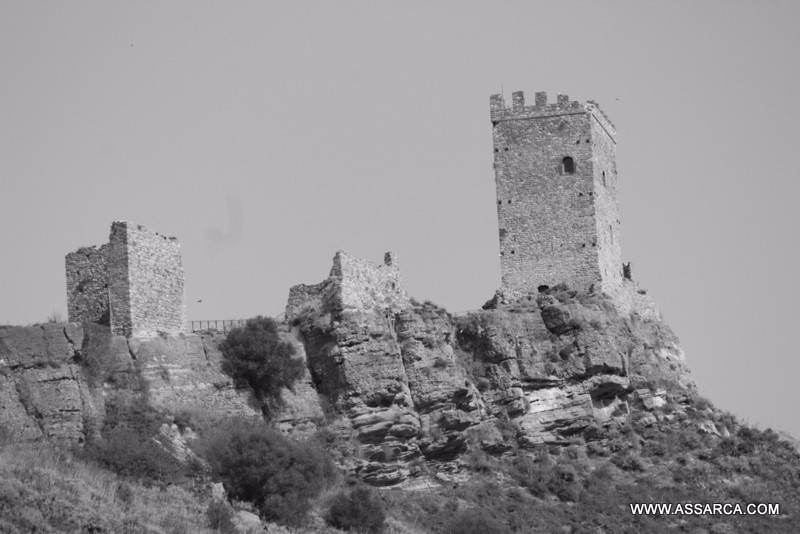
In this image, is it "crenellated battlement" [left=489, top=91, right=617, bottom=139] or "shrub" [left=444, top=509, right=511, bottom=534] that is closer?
"shrub" [left=444, top=509, right=511, bottom=534]

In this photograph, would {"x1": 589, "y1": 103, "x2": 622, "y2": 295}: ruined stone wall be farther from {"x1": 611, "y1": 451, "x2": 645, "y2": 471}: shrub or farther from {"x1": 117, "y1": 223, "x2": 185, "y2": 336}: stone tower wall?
{"x1": 117, "y1": 223, "x2": 185, "y2": 336}: stone tower wall

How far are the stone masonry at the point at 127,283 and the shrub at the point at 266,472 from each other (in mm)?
4415

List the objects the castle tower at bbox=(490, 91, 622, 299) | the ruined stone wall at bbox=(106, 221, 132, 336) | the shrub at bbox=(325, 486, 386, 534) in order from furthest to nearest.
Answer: the castle tower at bbox=(490, 91, 622, 299) < the ruined stone wall at bbox=(106, 221, 132, 336) < the shrub at bbox=(325, 486, 386, 534)

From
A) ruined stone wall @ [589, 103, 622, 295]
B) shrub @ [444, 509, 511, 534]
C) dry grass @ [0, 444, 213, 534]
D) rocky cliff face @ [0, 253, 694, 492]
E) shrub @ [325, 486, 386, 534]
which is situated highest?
ruined stone wall @ [589, 103, 622, 295]

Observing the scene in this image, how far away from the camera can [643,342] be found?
7225 centimetres

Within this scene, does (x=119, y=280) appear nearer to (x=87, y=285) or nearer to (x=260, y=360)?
(x=87, y=285)

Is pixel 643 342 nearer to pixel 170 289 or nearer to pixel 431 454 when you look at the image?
pixel 431 454

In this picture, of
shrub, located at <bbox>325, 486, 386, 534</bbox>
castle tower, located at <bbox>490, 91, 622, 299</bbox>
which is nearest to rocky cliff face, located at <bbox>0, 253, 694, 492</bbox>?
castle tower, located at <bbox>490, 91, 622, 299</bbox>

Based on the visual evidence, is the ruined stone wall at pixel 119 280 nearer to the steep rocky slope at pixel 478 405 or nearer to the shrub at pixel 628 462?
the steep rocky slope at pixel 478 405

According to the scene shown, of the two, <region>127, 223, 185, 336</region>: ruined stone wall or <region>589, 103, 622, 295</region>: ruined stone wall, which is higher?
<region>589, 103, 622, 295</region>: ruined stone wall

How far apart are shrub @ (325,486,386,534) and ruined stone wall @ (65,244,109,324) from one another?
8661 mm

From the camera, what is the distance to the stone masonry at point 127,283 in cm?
6175

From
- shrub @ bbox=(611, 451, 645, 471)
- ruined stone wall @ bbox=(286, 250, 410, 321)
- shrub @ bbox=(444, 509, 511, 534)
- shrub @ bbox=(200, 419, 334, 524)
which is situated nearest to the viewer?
shrub @ bbox=(200, 419, 334, 524)

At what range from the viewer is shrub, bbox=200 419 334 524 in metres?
57.7
